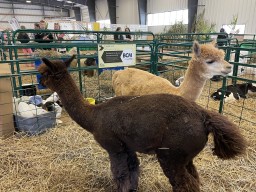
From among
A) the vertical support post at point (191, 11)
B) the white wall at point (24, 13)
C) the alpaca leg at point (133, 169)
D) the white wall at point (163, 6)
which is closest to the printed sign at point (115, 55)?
the alpaca leg at point (133, 169)

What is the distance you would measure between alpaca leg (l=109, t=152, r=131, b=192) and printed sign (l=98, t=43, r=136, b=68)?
237cm

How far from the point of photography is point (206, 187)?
7.48 ft

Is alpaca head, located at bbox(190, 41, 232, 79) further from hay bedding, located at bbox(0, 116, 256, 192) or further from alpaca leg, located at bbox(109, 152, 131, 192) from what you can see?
alpaca leg, located at bbox(109, 152, 131, 192)

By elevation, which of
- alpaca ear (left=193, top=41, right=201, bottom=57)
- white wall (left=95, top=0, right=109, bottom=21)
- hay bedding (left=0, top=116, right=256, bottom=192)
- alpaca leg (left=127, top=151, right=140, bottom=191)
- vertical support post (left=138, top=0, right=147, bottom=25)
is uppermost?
white wall (left=95, top=0, right=109, bottom=21)

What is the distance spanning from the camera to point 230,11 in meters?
13.3

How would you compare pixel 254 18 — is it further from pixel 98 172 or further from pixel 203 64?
pixel 98 172

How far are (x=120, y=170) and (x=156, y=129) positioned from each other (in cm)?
61

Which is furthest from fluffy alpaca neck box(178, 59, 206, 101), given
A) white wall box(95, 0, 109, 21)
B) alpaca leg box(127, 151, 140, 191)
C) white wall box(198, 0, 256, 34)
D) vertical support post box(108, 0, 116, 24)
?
white wall box(95, 0, 109, 21)

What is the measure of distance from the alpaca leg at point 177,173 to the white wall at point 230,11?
13.1 m

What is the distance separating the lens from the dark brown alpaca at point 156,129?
5.14 feet

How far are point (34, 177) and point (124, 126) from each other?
4.81ft

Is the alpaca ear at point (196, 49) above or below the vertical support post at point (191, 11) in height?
below

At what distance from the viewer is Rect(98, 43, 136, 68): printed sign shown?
12.9 feet

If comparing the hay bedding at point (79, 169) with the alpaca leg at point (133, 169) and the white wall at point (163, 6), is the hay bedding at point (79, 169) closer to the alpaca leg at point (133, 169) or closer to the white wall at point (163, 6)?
the alpaca leg at point (133, 169)
